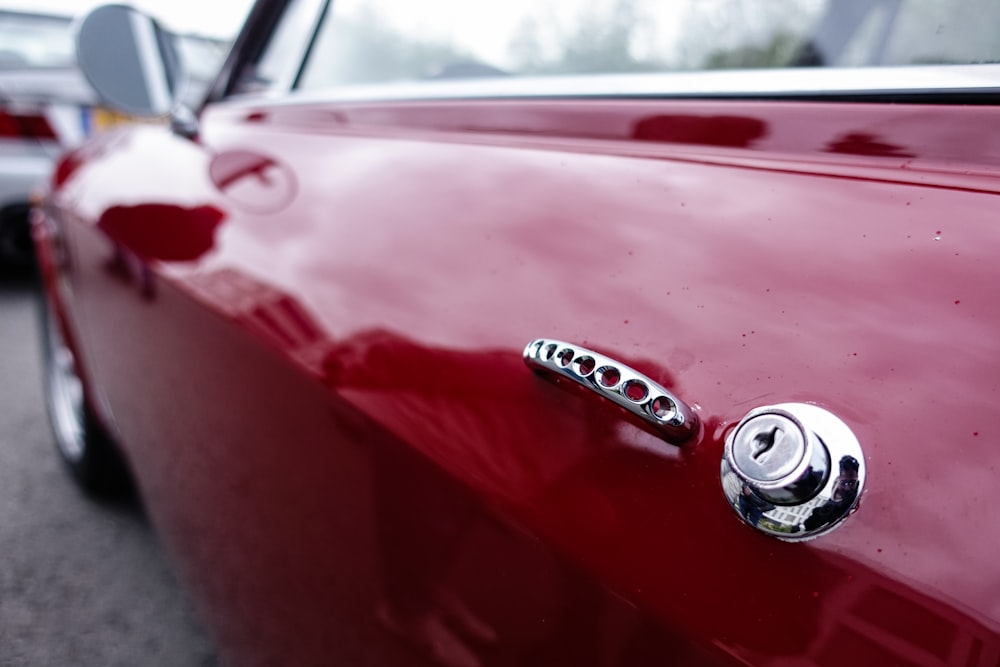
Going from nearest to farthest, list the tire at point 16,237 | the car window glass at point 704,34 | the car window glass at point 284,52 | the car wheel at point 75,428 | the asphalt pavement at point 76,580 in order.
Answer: the car window glass at point 704,34
the car window glass at point 284,52
the asphalt pavement at point 76,580
the car wheel at point 75,428
the tire at point 16,237

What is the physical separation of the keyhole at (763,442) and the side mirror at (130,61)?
67.7 inches

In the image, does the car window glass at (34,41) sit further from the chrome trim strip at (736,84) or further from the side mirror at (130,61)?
the chrome trim strip at (736,84)

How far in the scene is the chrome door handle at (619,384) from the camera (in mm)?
618

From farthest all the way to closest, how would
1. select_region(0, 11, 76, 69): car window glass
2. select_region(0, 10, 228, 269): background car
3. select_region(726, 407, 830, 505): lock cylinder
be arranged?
1. select_region(0, 11, 76, 69): car window glass
2. select_region(0, 10, 228, 269): background car
3. select_region(726, 407, 830, 505): lock cylinder

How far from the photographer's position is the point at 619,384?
650 mm

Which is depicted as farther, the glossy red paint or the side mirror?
the side mirror

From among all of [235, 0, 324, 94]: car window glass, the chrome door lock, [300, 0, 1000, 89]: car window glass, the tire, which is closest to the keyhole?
the chrome door lock

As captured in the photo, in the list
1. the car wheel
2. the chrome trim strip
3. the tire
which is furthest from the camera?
the tire

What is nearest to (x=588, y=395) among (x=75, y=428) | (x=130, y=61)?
(x=130, y=61)

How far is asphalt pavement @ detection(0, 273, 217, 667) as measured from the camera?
1824 mm

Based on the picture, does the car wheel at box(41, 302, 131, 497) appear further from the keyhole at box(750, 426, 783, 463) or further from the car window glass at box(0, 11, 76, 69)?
the car window glass at box(0, 11, 76, 69)

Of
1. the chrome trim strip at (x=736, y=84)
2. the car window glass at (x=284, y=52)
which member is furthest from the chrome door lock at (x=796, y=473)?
the car window glass at (x=284, y=52)

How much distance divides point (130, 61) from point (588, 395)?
64.7 inches

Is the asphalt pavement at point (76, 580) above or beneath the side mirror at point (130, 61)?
beneath
